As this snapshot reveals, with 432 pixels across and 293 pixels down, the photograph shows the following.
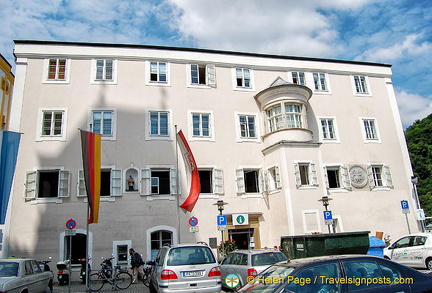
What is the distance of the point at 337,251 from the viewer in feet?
38.1

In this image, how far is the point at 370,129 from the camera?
2569cm

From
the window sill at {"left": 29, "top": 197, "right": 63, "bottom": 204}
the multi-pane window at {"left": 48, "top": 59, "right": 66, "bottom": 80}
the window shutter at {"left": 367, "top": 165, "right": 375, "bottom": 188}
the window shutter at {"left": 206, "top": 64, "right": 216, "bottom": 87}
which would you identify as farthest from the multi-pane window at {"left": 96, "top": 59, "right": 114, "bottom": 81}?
the window shutter at {"left": 367, "top": 165, "right": 375, "bottom": 188}

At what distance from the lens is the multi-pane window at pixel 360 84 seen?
26672 millimetres

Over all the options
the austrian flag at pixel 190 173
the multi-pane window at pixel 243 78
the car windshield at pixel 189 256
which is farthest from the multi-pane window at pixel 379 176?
the car windshield at pixel 189 256

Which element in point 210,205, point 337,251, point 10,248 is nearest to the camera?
point 337,251

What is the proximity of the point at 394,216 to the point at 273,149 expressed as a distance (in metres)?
9.87

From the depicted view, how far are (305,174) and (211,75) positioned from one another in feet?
30.6

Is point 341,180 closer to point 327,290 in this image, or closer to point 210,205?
point 210,205

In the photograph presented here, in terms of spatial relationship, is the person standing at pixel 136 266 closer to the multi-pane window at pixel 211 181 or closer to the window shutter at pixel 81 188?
the window shutter at pixel 81 188

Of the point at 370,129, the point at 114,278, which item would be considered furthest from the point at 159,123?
the point at 370,129

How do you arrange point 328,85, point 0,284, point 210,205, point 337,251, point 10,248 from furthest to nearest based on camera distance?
point 328,85
point 210,205
point 10,248
point 337,251
point 0,284

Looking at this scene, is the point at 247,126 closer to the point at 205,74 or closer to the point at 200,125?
the point at 200,125

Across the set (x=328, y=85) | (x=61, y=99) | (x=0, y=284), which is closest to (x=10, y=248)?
(x=61, y=99)

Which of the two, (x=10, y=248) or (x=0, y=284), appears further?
(x=10, y=248)
